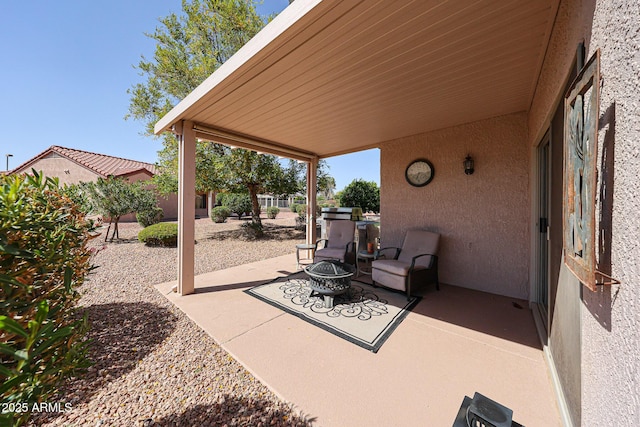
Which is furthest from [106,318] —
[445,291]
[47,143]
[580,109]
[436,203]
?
[47,143]

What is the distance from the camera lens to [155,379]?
6.70ft

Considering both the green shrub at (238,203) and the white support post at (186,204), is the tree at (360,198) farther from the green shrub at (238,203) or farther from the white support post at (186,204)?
the green shrub at (238,203)

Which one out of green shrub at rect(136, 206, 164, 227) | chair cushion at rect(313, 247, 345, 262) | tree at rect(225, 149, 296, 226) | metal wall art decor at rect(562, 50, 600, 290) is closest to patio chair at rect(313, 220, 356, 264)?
chair cushion at rect(313, 247, 345, 262)

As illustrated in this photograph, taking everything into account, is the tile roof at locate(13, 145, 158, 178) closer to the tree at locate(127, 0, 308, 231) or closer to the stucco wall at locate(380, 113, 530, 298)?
the tree at locate(127, 0, 308, 231)

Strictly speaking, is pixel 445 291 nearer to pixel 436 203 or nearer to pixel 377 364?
pixel 436 203

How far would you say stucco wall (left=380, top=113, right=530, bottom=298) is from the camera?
12.7 ft

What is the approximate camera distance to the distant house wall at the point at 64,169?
1270cm

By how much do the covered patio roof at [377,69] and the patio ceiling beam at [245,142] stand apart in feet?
0.13

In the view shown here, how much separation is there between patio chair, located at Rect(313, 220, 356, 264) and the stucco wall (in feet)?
3.46

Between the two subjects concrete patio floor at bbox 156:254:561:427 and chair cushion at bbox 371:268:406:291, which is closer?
concrete patio floor at bbox 156:254:561:427

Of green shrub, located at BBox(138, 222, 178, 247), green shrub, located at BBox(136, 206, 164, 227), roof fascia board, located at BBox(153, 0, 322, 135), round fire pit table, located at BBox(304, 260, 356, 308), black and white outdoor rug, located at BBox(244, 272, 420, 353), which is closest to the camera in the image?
roof fascia board, located at BBox(153, 0, 322, 135)

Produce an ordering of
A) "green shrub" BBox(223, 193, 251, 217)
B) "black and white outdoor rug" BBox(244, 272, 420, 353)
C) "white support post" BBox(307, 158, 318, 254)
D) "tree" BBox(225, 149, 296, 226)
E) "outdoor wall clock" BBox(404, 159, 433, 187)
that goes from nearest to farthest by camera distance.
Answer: "black and white outdoor rug" BBox(244, 272, 420, 353)
"outdoor wall clock" BBox(404, 159, 433, 187)
"white support post" BBox(307, 158, 318, 254)
"tree" BBox(225, 149, 296, 226)
"green shrub" BBox(223, 193, 251, 217)

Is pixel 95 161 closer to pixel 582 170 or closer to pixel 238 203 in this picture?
pixel 238 203

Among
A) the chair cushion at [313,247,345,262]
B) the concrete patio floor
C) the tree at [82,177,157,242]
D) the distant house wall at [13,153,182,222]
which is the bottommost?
the concrete patio floor
